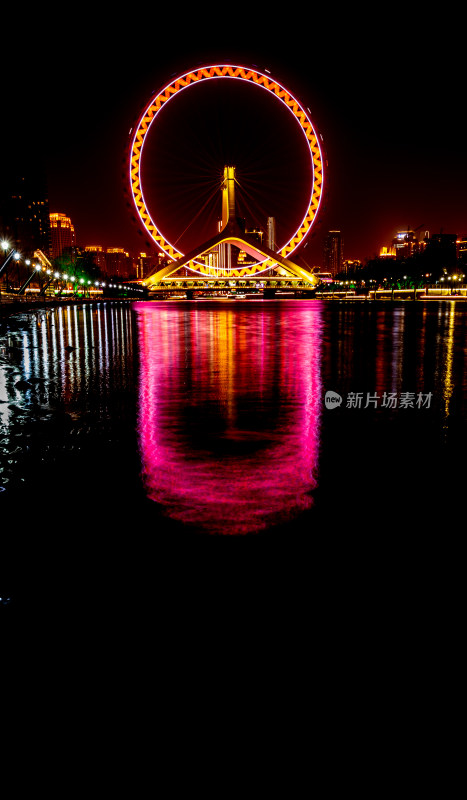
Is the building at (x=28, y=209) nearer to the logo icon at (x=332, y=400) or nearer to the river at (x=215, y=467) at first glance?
the river at (x=215, y=467)

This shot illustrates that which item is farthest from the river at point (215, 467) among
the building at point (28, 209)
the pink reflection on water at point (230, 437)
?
the building at point (28, 209)

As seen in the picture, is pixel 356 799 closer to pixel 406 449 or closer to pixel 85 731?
pixel 85 731

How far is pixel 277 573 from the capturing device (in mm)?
3197

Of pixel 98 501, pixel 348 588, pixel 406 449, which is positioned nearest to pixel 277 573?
pixel 348 588

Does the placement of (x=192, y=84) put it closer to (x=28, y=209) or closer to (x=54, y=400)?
(x=54, y=400)

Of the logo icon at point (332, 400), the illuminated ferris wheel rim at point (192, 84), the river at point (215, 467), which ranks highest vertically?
the illuminated ferris wheel rim at point (192, 84)

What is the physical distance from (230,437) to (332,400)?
2.46 m

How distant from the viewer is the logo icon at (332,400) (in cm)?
795

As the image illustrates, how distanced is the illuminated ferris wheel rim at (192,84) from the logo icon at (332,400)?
41.8 m

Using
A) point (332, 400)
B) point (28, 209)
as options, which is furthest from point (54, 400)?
point (28, 209)

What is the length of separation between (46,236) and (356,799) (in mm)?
164962

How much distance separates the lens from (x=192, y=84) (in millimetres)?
47031

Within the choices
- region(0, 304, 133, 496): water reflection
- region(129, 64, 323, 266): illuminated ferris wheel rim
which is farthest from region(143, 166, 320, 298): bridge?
region(0, 304, 133, 496): water reflection

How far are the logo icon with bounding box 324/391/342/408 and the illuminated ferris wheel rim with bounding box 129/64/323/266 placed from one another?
4181 centimetres
